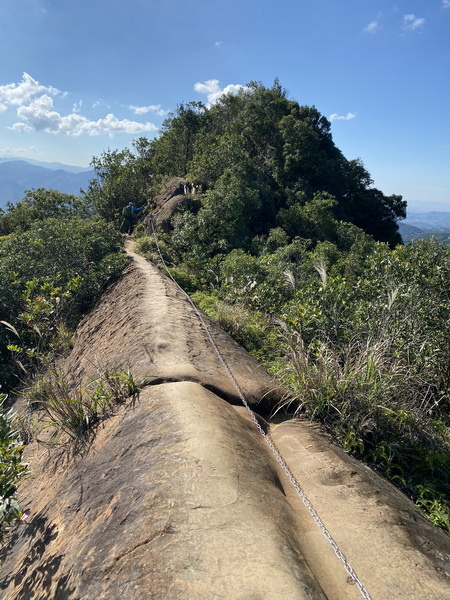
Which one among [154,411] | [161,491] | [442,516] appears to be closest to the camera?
[161,491]

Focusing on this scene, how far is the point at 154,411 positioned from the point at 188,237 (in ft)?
45.1

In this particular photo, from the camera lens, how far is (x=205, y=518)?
2.70m

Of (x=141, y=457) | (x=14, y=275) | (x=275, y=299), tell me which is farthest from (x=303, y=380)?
(x=14, y=275)

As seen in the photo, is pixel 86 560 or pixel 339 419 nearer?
pixel 86 560

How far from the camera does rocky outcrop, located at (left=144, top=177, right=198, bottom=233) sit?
19456 mm

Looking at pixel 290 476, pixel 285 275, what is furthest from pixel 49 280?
pixel 290 476

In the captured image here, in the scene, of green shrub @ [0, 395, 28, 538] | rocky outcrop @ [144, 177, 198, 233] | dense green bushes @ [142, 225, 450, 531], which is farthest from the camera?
rocky outcrop @ [144, 177, 198, 233]

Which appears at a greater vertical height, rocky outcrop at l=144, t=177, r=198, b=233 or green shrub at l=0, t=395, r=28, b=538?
rocky outcrop at l=144, t=177, r=198, b=233

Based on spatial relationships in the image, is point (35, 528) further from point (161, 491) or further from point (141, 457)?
point (161, 491)

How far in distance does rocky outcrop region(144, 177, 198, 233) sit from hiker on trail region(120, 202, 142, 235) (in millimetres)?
1258

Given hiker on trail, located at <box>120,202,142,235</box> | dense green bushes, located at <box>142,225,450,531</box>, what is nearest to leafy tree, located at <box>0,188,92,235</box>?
hiker on trail, located at <box>120,202,142,235</box>

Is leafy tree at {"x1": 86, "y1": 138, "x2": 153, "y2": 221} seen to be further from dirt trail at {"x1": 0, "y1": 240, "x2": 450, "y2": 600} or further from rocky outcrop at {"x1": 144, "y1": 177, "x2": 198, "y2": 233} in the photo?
dirt trail at {"x1": 0, "y1": 240, "x2": 450, "y2": 600}

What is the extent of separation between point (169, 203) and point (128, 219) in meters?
3.91

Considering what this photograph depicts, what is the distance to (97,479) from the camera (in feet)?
11.6
